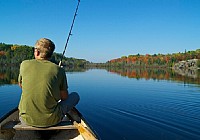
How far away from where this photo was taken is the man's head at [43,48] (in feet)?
13.0

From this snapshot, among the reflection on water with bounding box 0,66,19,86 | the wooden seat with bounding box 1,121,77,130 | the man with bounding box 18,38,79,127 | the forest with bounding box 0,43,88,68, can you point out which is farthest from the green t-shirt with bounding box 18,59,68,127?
the forest with bounding box 0,43,88,68

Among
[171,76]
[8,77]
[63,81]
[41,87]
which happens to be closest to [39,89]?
[41,87]

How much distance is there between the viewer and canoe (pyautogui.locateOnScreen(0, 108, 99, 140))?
14.0 feet

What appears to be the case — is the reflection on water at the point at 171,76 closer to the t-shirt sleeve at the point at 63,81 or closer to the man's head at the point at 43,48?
the t-shirt sleeve at the point at 63,81

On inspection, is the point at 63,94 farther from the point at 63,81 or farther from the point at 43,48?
the point at 43,48

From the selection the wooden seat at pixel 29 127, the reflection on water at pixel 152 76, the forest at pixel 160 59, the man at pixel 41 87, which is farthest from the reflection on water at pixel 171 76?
the forest at pixel 160 59

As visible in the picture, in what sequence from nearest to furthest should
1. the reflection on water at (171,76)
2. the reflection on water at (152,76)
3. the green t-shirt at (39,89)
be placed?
the green t-shirt at (39,89), the reflection on water at (152,76), the reflection on water at (171,76)

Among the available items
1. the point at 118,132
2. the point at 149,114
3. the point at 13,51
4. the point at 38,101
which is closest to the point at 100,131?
the point at 118,132

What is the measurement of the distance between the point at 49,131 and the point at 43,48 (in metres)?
2.04

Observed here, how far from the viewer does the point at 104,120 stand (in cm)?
849

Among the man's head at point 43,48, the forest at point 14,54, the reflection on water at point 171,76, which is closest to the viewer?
the man's head at point 43,48

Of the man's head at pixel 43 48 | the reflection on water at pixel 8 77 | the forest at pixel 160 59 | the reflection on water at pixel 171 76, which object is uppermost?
the forest at pixel 160 59

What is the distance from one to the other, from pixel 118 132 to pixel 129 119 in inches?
69.7

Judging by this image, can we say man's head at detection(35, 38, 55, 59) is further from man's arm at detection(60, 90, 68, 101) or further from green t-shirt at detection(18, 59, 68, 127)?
man's arm at detection(60, 90, 68, 101)
